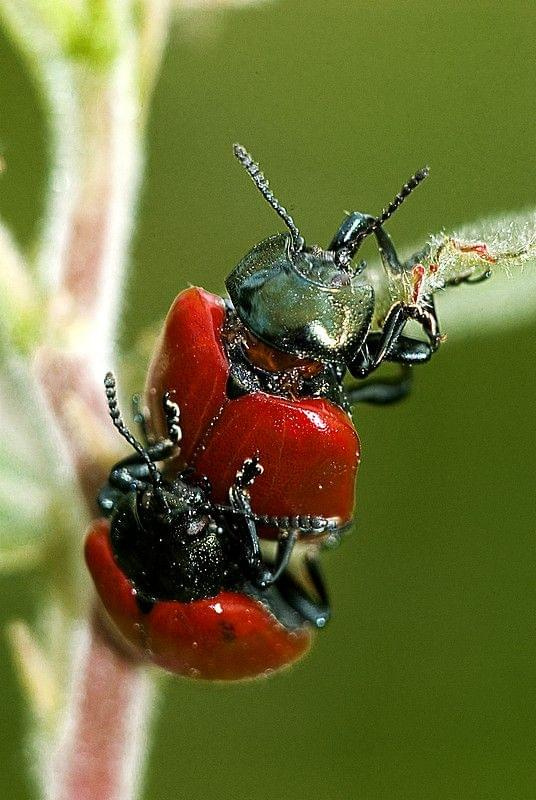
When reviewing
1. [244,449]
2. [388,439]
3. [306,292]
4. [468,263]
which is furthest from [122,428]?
[388,439]

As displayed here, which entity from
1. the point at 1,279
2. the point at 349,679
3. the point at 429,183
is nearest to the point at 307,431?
the point at 1,279

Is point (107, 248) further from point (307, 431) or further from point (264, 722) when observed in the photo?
point (264, 722)

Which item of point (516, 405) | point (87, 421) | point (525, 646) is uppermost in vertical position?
point (87, 421)

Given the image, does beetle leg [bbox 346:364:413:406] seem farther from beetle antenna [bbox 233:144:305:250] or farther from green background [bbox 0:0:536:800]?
green background [bbox 0:0:536:800]

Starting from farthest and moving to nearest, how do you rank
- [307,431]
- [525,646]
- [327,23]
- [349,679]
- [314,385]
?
[327,23] → [349,679] → [525,646] → [314,385] → [307,431]

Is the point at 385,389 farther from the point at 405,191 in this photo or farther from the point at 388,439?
the point at 388,439

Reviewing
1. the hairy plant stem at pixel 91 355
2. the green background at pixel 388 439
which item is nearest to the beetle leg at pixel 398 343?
the hairy plant stem at pixel 91 355

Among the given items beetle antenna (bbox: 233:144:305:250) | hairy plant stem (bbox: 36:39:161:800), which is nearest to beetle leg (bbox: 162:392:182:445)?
hairy plant stem (bbox: 36:39:161:800)
